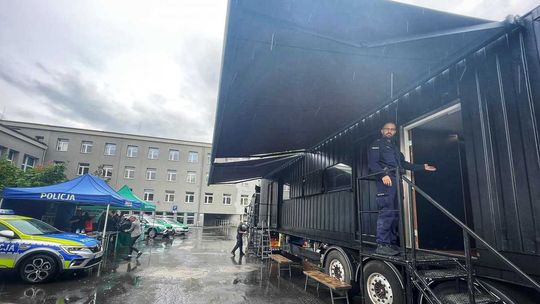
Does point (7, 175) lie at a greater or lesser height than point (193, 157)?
lesser

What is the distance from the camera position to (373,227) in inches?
211

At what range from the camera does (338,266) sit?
611cm

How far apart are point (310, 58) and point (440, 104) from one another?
2035mm

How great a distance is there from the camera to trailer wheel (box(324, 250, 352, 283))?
569 centimetres

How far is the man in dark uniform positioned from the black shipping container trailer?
0.22 m

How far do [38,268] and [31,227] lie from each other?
3.91ft

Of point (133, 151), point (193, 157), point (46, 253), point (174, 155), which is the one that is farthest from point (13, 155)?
point (46, 253)

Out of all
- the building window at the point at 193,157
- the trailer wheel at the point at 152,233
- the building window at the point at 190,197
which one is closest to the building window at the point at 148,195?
the building window at the point at 190,197

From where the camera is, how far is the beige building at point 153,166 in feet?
103

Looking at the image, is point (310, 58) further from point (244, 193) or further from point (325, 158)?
point (244, 193)

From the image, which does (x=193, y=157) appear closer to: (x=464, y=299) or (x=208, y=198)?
(x=208, y=198)

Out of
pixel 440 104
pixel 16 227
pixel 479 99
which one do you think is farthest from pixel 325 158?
pixel 16 227

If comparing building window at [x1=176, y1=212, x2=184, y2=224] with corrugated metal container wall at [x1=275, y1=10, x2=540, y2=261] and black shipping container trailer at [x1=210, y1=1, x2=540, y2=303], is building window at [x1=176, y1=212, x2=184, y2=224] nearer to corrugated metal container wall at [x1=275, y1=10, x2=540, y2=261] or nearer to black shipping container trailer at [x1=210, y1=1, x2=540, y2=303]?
black shipping container trailer at [x1=210, y1=1, x2=540, y2=303]

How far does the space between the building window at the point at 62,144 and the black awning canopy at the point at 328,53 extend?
32856 mm
